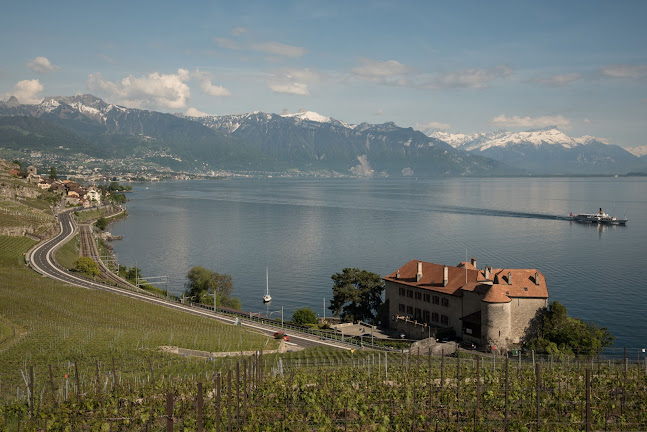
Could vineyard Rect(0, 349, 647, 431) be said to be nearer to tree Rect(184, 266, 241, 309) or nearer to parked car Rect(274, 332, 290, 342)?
parked car Rect(274, 332, 290, 342)

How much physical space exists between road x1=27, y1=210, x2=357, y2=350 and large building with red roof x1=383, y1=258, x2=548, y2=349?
1037 centimetres

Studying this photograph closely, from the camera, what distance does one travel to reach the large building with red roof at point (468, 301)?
166ft

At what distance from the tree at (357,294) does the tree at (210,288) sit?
1758cm

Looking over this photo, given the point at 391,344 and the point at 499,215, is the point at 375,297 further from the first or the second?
the point at 499,215

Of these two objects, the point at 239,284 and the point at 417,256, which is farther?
the point at 417,256

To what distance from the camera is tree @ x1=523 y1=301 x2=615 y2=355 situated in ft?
158

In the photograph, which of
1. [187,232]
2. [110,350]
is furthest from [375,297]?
[187,232]

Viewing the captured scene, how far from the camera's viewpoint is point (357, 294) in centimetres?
6550

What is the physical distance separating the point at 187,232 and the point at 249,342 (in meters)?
103

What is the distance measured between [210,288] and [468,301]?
137 feet

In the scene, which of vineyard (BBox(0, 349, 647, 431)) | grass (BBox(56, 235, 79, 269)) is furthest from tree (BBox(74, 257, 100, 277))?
vineyard (BBox(0, 349, 647, 431))

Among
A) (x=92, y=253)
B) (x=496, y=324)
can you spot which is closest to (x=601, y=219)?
(x=496, y=324)

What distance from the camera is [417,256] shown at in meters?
110

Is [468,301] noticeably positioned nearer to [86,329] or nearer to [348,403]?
[348,403]
